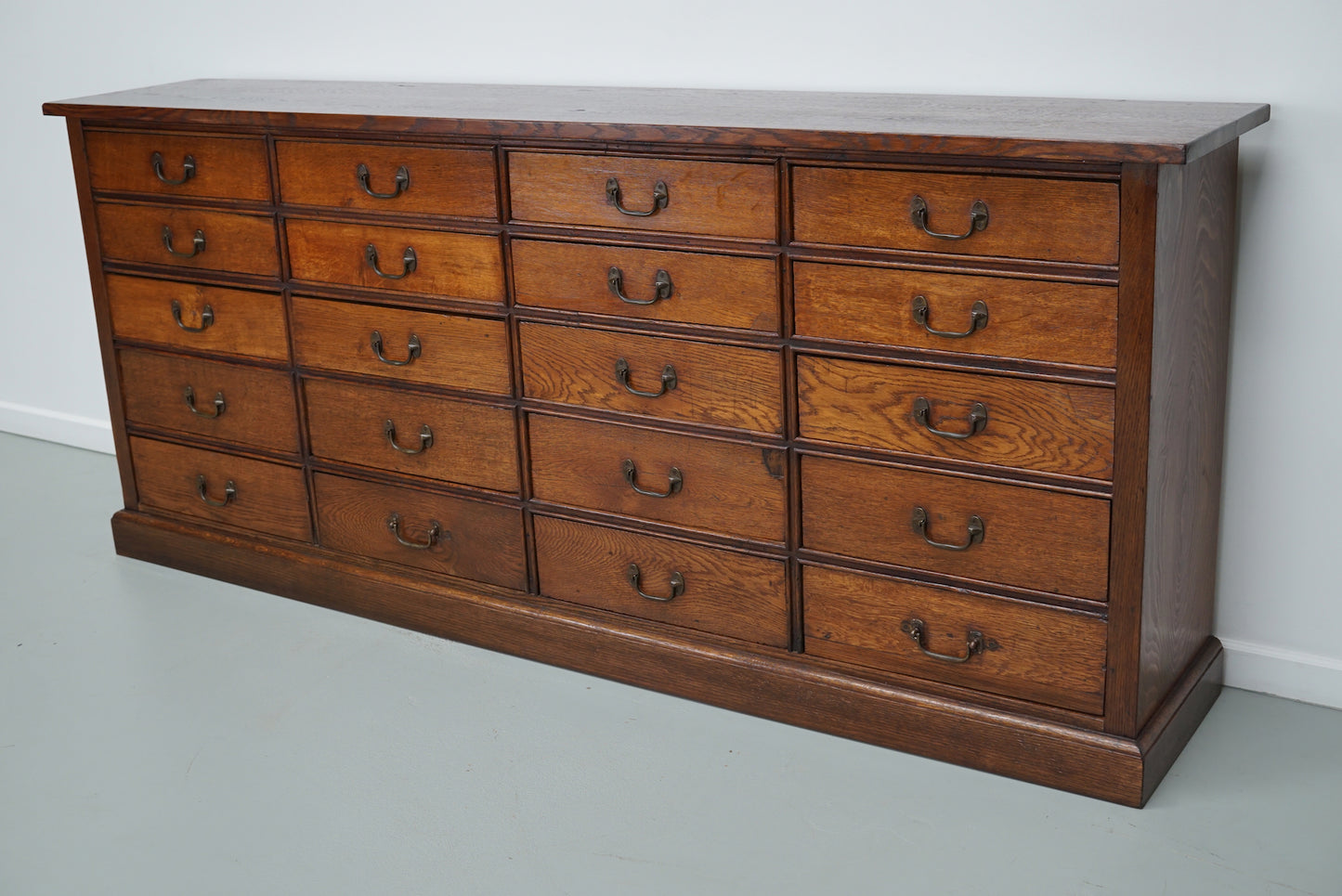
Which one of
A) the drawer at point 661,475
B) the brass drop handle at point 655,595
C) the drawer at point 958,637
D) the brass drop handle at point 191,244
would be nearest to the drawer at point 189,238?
the brass drop handle at point 191,244

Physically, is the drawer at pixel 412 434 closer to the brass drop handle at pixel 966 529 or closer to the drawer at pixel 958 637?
the drawer at pixel 958 637

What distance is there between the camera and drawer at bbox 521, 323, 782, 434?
2430mm

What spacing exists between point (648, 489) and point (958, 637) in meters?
0.61

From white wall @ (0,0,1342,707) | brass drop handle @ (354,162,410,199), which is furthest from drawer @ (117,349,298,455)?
white wall @ (0,0,1342,707)

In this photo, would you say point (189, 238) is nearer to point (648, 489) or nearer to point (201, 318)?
point (201, 318)

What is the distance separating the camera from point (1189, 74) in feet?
7.88

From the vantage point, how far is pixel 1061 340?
2.13 metres

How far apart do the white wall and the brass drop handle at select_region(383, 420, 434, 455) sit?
2.62ft

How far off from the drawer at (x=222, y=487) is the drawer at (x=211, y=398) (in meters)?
0.05

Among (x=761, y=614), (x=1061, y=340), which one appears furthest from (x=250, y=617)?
(x=1061, y=340)

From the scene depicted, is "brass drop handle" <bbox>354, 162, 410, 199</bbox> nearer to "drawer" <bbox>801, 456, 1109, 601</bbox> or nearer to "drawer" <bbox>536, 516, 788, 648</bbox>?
"drawer" <bbox>536, 516, 788, 648</bbox>

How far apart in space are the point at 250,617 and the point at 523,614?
0.65 meters

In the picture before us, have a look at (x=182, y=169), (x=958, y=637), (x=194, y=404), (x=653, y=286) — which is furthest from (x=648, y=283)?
(x=194, y=404)

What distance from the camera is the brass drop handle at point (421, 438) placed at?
2.85 m
